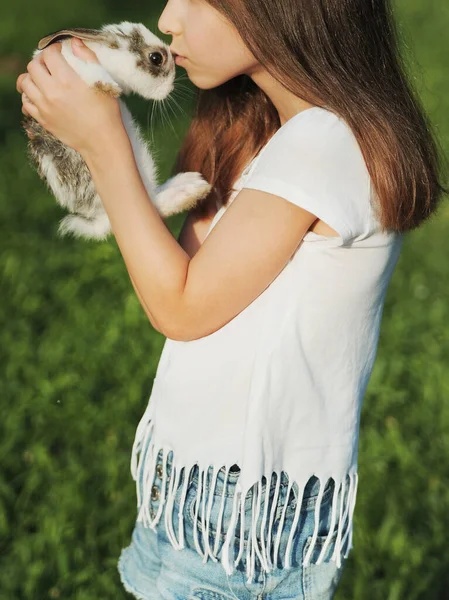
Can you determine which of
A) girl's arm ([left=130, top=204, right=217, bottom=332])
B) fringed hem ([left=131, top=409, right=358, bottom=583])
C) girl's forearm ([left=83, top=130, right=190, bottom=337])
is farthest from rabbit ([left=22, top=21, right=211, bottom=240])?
fringed hem ([left=131, top=409, right=358, bottom=583])

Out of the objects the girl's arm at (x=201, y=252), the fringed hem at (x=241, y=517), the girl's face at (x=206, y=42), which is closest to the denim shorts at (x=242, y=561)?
the fringed hem at (x=241, y=517)

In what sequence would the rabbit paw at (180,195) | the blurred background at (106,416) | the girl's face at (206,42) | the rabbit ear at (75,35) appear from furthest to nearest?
1. the blurred background at (106,416)
2. the rabbit paw at (180,195)
3. the rabbit ear at (75,35)
4. the girl's face at (206,42)

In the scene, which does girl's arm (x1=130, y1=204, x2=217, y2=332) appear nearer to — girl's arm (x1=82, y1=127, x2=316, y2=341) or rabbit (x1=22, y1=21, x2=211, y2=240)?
rabbit (x1=22, y1=21, x2=211, y2=240)

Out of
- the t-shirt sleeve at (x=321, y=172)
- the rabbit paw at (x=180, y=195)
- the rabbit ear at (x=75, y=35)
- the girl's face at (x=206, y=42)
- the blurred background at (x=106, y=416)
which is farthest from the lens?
the blurred background at (x=106, y=416)

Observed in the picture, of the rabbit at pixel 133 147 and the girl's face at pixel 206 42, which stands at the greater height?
the girl's face at pixel 206 42

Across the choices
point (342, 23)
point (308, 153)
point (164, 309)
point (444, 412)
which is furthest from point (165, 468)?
point (444, 412)

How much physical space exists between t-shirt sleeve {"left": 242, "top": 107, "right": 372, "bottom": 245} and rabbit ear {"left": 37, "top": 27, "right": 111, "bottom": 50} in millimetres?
550

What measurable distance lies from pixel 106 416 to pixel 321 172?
7.15 feet

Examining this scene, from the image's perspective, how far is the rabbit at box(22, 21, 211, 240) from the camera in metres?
2.20

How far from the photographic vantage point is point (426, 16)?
10547 millimetres

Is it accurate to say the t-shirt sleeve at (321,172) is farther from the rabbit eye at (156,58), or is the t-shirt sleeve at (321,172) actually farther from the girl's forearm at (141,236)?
the rabbit eye at (156,58)

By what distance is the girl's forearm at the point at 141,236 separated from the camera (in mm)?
1857

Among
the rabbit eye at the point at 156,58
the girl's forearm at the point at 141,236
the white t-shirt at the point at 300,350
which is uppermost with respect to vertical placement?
the rabbit eye at the point at 156,58

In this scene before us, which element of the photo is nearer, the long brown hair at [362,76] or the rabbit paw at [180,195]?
the long brown hair at [362,76]
